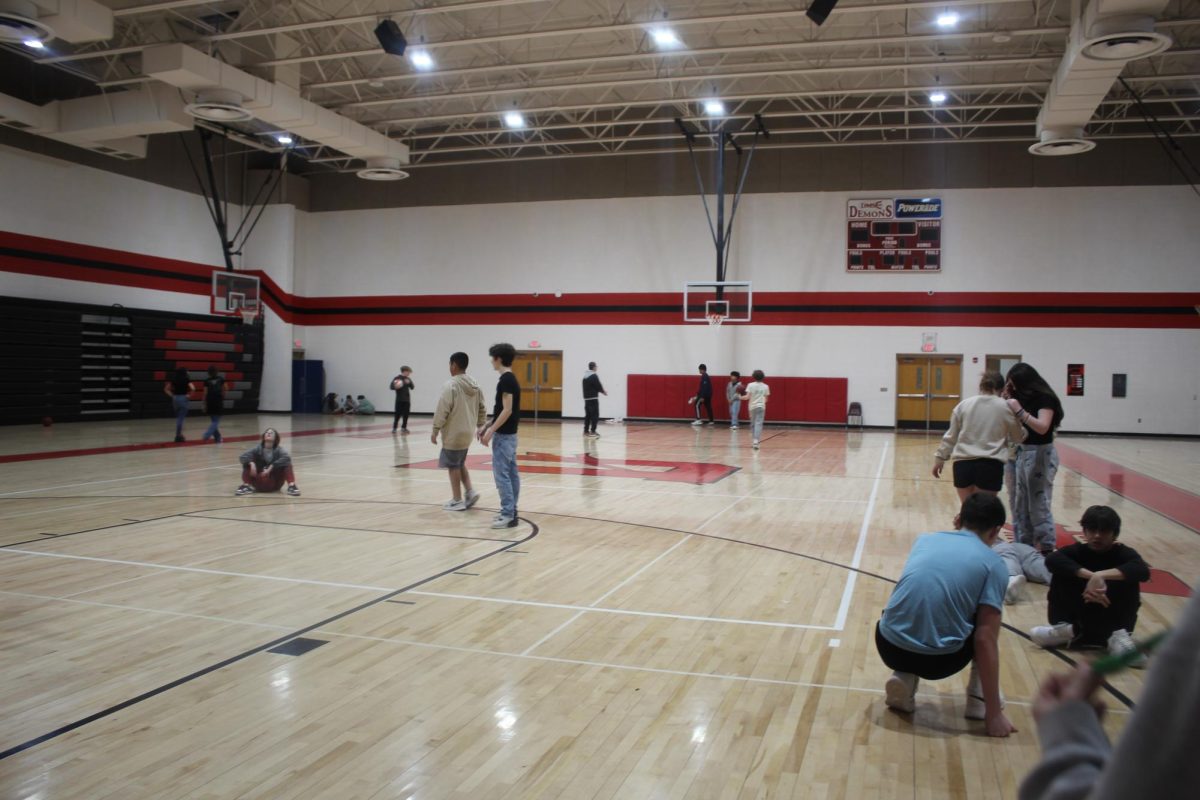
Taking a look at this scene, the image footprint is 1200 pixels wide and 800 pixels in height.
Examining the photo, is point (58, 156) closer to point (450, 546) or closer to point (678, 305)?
point (678, 305)

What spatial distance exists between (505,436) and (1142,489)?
960 cm

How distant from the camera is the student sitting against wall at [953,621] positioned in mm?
3920

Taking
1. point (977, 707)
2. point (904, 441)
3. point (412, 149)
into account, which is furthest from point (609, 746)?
point (412, 149)

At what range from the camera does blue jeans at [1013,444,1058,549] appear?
7.08 meters

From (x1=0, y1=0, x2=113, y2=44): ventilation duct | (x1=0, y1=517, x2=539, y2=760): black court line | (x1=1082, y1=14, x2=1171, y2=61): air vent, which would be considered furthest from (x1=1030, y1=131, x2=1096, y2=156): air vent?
(x1=0, y1=0, x2=113, y2=44): ventilation duct

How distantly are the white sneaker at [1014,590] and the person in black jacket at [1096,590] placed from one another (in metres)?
0.95

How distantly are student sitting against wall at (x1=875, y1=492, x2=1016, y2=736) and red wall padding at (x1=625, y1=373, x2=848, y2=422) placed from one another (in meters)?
21.1

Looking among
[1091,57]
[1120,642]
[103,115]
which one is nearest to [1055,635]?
[1120,642]

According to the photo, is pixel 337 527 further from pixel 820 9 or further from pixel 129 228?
pixel 129 228

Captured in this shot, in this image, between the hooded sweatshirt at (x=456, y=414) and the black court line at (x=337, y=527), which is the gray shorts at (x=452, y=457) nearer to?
the hooded sweatshirt at (x=456, y=414)

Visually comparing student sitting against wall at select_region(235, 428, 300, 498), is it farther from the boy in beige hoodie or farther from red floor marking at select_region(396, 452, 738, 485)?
red floor marking at select_region(396, 452, 738, 485)

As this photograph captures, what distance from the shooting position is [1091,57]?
14195 millimetres

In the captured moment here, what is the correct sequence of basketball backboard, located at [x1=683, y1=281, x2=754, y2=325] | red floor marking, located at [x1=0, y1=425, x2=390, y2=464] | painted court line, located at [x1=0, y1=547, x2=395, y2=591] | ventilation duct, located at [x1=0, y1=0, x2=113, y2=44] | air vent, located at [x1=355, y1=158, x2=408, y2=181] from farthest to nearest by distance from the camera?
basketball backboard, located at [x1=683, y1=281, x2=754, y2=325] < air vent, located at [x1=355, y1=158, x2=408, y2=181] < red floor marking, located at [x1=0, y1=425, x2=390, y2=464] < ventilation duct, located at [x1=0, y1=0, x2=113, y2=44] < painted court line, located at [x1=0, y1=547, x2=395, y2=591]

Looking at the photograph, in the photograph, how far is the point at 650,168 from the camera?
2653 centimetres
